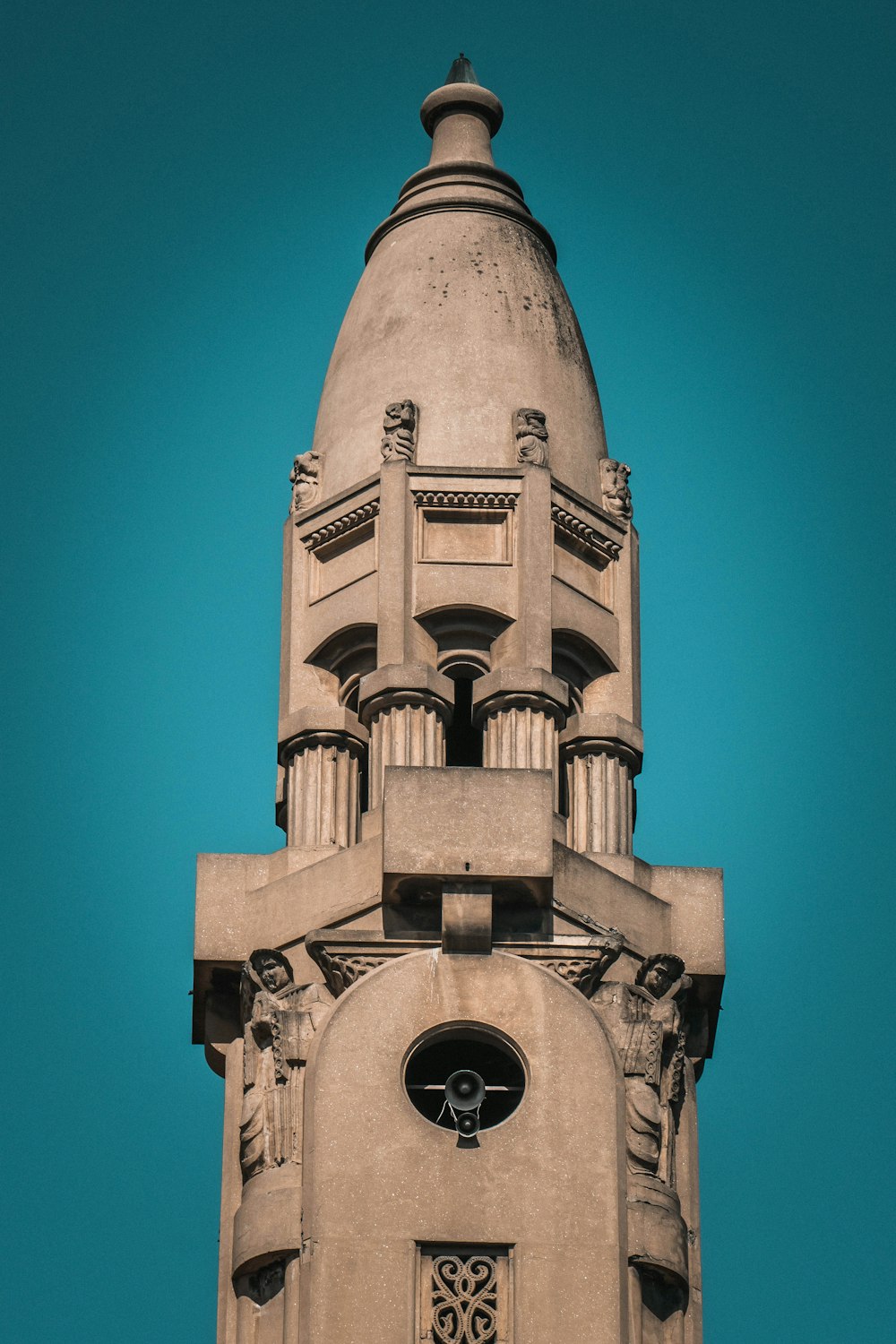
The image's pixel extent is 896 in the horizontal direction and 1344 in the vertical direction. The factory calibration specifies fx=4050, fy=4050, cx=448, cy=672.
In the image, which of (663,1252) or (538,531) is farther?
(538,531)

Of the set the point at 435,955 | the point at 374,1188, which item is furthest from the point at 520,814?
the point at 374,1188

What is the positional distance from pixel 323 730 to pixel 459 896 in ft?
12.8

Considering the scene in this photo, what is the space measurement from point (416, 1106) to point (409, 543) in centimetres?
702

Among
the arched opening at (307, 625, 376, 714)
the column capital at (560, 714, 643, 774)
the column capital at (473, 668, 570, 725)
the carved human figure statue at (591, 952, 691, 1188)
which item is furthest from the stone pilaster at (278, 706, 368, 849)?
the carved human figure statue at (591, 952, 691, 1188)

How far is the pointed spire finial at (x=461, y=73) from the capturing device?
160 ft

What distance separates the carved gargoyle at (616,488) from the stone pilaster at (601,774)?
2.68 metres

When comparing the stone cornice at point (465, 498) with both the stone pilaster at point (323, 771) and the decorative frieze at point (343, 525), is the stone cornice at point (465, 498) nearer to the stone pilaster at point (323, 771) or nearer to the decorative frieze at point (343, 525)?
the decorative frieze at point (343, 525)

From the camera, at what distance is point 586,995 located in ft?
130

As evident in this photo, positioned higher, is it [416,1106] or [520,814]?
[520,814]

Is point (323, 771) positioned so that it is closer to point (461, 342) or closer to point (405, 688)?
point (405, 688)

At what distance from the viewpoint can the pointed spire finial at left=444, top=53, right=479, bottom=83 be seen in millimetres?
48781

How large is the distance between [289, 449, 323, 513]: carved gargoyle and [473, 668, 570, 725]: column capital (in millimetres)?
3418

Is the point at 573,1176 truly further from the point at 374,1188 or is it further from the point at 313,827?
the point at 313,827

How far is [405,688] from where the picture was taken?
42.1 meters
